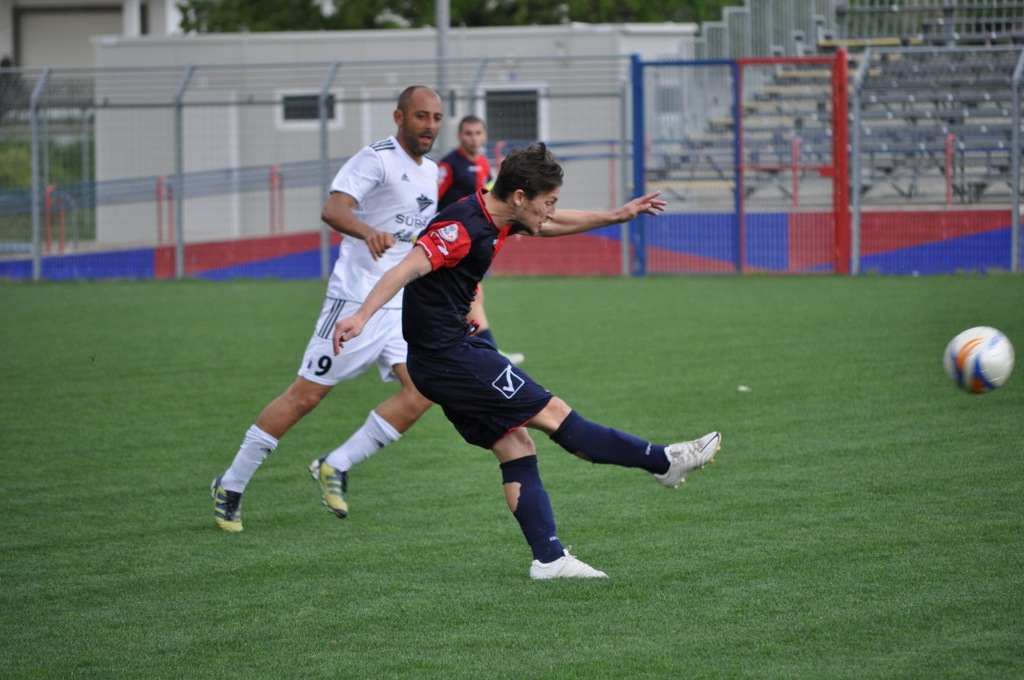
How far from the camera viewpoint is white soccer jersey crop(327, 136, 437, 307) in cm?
589

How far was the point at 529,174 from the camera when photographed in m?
4.42

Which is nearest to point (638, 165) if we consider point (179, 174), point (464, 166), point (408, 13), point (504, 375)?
point (179, 174)

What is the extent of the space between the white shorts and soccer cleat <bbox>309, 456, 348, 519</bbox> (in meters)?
0.42

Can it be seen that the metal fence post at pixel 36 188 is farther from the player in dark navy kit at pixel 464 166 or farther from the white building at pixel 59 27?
the white building at pixel 59 27

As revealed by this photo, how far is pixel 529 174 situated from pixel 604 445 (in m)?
1.07

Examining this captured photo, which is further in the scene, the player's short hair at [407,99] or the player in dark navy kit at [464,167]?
the player in dark navy kit at [464,167]

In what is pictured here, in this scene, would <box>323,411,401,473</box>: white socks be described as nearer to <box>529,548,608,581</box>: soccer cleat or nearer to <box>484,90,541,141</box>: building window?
<box>529,548,608,581</box>: soccer cleat

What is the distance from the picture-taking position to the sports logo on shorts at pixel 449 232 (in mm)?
4379

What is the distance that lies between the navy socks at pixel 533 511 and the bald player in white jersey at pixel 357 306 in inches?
42.8

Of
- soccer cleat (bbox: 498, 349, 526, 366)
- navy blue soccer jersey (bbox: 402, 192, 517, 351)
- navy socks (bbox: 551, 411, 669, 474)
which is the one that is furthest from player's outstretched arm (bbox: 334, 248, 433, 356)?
soccer cleat (bbox: 498, 349, 526, 366)

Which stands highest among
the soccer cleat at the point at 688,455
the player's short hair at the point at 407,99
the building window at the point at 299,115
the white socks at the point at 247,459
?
the building window at the point at 299,115

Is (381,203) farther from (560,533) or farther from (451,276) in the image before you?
(560,533)

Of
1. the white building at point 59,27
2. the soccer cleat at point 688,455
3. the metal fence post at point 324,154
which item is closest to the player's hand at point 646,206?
the soccer cleat at point 688,455

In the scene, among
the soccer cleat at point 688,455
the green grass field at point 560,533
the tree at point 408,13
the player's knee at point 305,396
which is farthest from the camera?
the tree at point 408,13
